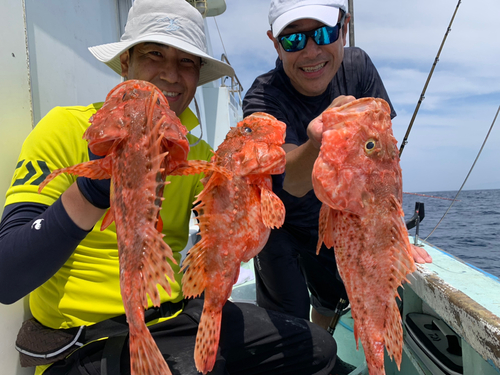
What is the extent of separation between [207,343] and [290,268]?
213 centimetres

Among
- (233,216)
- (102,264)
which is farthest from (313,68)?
(102,264)

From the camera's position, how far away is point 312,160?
2.16 meters

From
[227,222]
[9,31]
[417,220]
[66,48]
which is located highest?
[66,48]

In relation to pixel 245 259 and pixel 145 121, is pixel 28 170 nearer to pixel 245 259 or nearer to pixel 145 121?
pixel 145 121

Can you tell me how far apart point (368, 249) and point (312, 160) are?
672 mm

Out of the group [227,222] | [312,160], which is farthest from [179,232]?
[312,160]

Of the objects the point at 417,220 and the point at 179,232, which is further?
the point at 417,220

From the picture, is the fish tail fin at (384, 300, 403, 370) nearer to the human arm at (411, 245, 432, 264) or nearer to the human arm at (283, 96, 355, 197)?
the human arm at (283, 96, 355, 197)

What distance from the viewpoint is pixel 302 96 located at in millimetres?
3406

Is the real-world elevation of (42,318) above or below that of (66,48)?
below

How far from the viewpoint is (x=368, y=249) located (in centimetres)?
184

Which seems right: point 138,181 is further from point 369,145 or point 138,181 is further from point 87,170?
point 369,145

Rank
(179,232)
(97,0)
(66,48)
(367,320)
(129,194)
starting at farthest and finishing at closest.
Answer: (97,0) < (66,48) < (179,232) < (367,320) < (129,194)

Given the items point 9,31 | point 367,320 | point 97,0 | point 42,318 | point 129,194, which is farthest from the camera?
point 97,0
